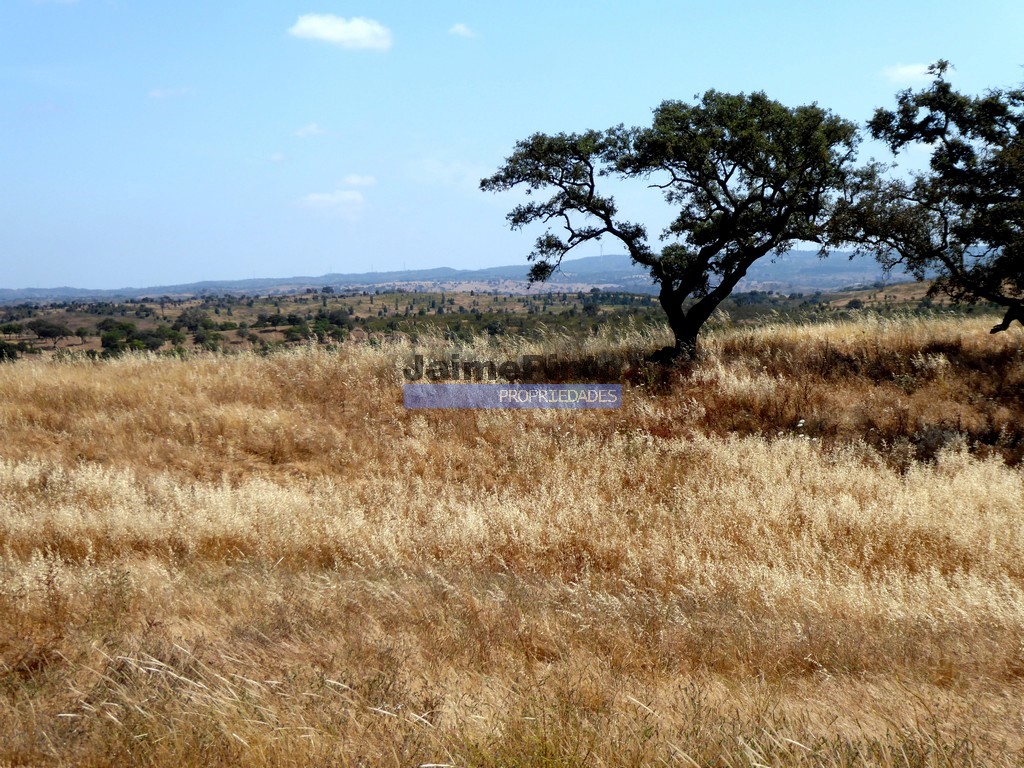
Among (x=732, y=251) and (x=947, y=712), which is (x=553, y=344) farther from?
(x=947, y=712)

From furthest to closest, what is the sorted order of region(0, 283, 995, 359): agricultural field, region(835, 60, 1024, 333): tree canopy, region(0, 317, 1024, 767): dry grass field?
region(0, 283, 995, 359): agricultural field
region(835, 60, 1024, 333): tree canopy
region(0, 317, 1024, 767): dry grass field

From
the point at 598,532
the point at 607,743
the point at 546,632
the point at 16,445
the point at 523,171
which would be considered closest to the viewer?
the point at 607,743

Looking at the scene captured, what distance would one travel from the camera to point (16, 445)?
10852 mm

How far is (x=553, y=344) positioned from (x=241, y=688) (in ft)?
42.9

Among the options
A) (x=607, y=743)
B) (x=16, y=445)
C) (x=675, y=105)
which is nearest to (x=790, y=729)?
(x=607, y=743)

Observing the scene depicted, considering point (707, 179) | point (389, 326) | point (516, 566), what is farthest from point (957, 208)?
point (389, 326)

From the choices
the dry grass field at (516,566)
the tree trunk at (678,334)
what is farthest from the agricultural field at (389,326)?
the dry grass field at (516,566)

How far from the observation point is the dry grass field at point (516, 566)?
3.57 metres

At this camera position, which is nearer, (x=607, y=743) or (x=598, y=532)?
(x=607, y=743)

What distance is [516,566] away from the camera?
7020mm

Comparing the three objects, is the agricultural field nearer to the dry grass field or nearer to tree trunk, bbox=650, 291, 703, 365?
tree trunk, bbox=650, 291, 703, 365

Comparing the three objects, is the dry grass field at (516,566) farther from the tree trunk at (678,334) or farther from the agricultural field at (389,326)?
the agricultural field at (389,326)

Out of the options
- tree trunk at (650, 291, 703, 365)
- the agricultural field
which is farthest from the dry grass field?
the agricultural field

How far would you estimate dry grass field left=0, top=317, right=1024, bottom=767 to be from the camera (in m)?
3.57
